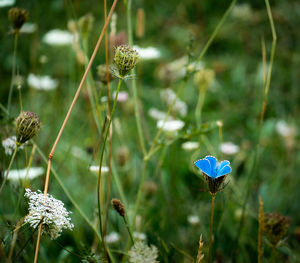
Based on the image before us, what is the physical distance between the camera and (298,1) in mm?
2139

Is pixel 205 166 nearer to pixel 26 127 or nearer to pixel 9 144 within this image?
pixel 26 127

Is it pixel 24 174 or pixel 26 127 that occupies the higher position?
pixel 26 127

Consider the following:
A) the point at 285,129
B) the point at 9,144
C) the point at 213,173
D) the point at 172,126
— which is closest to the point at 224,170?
the point at 213,173

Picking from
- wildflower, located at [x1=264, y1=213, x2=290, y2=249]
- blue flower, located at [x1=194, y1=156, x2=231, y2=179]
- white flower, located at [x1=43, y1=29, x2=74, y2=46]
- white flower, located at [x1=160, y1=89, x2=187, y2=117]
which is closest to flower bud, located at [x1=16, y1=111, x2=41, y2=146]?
blue flower, located at [x1=194, y1=156, x2=231, y2=179]

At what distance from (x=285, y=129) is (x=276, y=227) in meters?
0.91

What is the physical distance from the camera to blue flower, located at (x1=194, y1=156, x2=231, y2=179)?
0.52 meters

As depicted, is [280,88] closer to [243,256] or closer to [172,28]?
[172,28]

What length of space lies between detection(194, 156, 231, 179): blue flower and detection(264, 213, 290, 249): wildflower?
236mm

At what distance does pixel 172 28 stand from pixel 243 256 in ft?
6.41

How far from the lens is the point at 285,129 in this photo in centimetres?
153

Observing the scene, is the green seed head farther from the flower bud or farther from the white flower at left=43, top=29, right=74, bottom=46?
the white flower at left=43, top=29, right=74, bottom=46

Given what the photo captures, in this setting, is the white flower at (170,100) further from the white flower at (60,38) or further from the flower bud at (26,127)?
the flower bud at (26,127)

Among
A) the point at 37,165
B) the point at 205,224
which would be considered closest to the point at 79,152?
the point at 37,165

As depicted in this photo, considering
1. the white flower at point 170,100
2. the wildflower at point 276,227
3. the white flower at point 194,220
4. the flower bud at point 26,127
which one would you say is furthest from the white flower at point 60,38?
the wildflower at point 276,227
